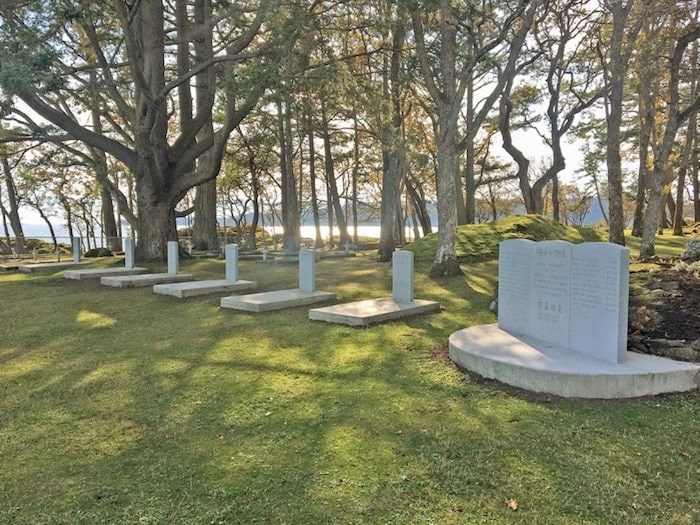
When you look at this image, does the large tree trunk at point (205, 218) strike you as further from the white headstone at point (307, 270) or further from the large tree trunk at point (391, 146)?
the white headstone at point (307, 270)

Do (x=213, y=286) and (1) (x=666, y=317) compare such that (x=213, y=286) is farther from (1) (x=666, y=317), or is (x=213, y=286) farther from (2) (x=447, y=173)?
(1) (x=666, y=317)

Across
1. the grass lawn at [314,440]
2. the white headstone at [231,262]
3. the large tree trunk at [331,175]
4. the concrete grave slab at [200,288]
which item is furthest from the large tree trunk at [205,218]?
the grass lawn at [314,440]

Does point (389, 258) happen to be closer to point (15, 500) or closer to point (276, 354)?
point (276, 354)

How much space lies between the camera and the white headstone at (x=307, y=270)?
9.34 meters

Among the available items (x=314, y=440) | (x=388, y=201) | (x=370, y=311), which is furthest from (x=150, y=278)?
(x=314, y=440)

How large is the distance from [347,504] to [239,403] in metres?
1.82

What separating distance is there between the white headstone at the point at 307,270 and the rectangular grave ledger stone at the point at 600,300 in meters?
5.35

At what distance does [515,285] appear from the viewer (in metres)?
5.79

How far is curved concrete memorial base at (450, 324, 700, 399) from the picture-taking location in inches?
163

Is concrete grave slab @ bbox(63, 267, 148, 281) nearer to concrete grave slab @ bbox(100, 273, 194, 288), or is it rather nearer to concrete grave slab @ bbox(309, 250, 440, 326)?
concrete grave slab @ bbox(100, 273, 194, 288)

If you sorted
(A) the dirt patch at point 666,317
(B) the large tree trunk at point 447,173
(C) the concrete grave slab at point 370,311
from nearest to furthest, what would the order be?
(A) the dirt patch at point 666,317
(C) the concrete grave slab at point 370,311
(B) the large tree trunk at point 447,173

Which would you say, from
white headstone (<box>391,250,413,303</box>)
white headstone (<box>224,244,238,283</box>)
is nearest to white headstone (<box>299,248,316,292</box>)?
white headstone (<box>391,250,413,303</box>)

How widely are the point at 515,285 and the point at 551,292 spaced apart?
0.56m

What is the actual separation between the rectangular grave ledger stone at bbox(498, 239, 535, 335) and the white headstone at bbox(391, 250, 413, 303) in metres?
2.25
